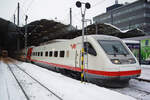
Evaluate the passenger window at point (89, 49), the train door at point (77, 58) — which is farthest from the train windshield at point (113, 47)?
the train door at point (77, 58)

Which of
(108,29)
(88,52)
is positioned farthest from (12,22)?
(88,52)

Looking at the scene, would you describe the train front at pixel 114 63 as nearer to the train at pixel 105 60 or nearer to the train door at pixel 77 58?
the train at pixel 105 60

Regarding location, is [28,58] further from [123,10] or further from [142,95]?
[123,10]

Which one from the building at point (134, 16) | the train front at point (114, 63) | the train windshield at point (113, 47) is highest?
the building at point (134, 16)

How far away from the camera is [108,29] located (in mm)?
30234

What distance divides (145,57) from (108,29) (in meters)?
13.3

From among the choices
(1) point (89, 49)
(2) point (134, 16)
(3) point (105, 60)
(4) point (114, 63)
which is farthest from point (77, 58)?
(2) point (134, 16)

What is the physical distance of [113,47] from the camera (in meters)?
8.05

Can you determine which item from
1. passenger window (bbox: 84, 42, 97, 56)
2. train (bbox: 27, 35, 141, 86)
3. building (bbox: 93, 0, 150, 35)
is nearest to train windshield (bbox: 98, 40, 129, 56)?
train (bbox: 27, 35, 141, 86)

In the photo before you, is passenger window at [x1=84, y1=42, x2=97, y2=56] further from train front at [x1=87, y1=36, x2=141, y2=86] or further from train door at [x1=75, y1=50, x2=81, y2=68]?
train door at [x1=75, y1=50, x2=81, y2=68]

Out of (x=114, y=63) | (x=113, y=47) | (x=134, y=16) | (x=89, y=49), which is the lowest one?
(x=114, y=63)

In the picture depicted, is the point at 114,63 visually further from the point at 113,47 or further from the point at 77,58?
Result: the point at 77,58

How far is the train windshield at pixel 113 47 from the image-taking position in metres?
7.76

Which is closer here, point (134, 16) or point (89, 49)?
point (89, 49)
